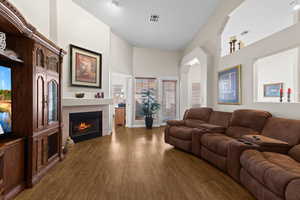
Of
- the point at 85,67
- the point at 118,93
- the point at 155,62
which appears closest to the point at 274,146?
the point at 85,67

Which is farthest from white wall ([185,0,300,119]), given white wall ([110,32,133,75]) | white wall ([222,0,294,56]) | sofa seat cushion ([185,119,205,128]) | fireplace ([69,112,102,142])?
fireplace ([69,112,102,142])

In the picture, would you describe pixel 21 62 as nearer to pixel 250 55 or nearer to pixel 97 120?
pixel 97 120

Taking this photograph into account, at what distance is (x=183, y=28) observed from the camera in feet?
17.2

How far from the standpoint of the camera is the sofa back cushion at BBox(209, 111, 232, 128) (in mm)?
3459

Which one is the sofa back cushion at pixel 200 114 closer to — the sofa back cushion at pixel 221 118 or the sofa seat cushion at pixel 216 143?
the sofa back cushion at pixel 221 118

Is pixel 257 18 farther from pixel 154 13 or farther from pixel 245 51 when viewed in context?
pixel 154 13

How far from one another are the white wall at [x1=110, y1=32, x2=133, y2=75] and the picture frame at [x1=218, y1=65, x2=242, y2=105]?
11.4 ft

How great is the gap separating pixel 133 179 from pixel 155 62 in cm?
534

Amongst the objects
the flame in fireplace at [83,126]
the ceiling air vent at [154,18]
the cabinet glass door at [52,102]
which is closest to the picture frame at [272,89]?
the ceiling air vent at [154,18]

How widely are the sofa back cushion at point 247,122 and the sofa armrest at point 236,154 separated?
26.2 inches

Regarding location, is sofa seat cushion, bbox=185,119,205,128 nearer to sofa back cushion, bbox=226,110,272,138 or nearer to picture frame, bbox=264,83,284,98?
sofa back cushion, bbox=226,110,272,138

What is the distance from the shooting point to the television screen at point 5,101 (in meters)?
1.91

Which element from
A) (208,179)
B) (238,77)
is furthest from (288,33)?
(208,179)

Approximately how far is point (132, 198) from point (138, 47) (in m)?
5.87
